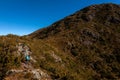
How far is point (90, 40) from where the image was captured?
3756 centimetres

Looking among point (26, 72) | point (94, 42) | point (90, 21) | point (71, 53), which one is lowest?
point (26, 72)

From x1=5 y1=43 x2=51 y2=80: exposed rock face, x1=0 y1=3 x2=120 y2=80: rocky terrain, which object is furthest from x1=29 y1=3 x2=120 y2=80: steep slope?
x1=5 y1=43 x2=51 y2=80: exposed rock face

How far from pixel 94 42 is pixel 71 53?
697 cm

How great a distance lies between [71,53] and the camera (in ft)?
108

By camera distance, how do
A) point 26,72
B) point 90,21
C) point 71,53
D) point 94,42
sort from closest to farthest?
point 26,72 < point 71,53 < point 94,42 < point 90,21

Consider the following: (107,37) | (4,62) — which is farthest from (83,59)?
(4,62)

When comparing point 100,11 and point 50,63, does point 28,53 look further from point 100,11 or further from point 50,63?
point 100,11

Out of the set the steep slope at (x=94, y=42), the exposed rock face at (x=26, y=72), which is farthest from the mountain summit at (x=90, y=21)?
the exposed rock face at (x=26, y=72)

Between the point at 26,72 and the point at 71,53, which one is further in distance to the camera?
the point at 71,53

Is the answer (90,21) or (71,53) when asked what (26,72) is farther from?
(90,21)

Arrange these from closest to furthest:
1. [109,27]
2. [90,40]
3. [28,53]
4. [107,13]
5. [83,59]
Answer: [28,53] < [83,59] < [90,40] < [109,27] < [107,13]

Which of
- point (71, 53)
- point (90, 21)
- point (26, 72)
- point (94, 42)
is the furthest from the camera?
point (90, 21)

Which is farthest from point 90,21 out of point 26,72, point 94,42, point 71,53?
point 26,72

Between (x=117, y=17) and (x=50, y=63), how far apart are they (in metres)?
29.3
